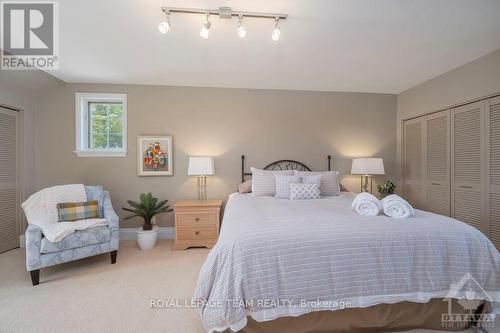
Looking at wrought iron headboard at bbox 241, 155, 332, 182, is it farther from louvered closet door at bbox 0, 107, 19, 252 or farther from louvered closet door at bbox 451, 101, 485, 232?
louvered closet door at bbox 0, 107, 19, 252

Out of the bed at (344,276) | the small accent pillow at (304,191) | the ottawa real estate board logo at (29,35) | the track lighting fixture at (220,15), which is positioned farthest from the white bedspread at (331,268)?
the ottawa real estate board logo at (29,35)

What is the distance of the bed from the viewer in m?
1.24

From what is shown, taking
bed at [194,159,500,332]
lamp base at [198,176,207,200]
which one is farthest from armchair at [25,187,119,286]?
bed at [194,159,500,332]

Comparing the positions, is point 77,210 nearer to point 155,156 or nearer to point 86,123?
point 155,156

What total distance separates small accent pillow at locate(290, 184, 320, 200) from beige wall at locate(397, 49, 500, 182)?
2184mm

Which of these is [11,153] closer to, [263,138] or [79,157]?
[79,157]

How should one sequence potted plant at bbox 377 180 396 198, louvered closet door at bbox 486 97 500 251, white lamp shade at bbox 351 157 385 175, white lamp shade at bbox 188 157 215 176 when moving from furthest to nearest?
potted plant at bbox 377 180 396 198 → white lamp shade at bbox 351 157 385 175 → white lamp shade at bbox 188 157 215 176 → louvered closet door at bbox 486 97 500 251

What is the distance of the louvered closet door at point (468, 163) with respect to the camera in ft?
8.43

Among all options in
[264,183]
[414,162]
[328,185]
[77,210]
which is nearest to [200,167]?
[264,183]

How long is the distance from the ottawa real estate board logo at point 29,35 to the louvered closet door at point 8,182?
0.79m

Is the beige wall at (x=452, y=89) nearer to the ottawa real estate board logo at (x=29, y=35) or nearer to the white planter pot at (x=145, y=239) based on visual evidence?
the white planter pot at (x=145, y=239)

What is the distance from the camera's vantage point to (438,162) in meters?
3.08

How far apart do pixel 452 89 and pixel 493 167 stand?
115 cm

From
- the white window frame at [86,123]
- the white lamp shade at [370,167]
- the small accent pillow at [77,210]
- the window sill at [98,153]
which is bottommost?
the small accent pillow at [77,210]
